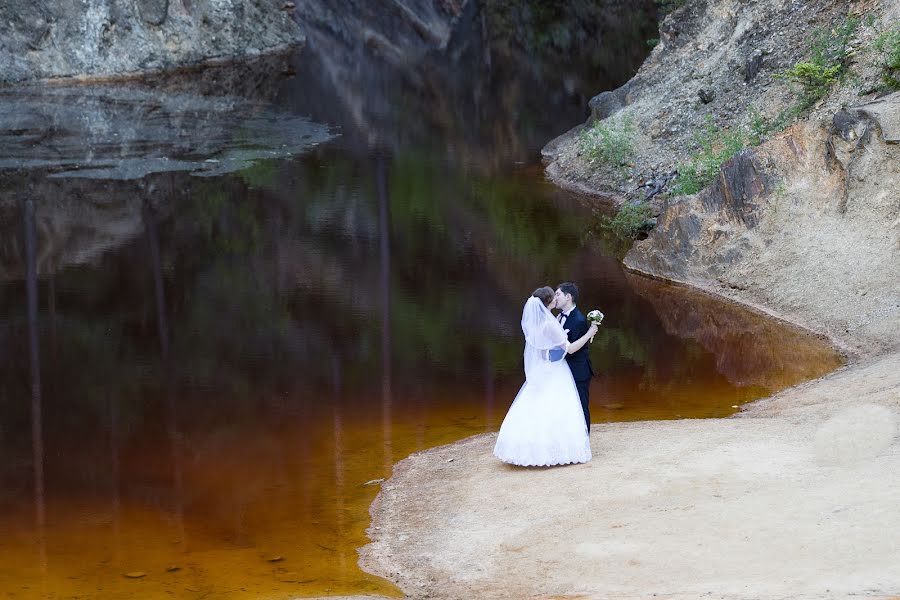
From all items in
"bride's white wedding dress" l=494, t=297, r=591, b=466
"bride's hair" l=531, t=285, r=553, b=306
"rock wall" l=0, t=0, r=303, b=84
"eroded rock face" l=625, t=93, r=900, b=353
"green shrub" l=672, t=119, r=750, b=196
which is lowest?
"bride's white wedding dress" l=494, t=297, r=591, b=466

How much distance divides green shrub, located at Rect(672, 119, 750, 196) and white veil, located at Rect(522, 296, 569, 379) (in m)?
12.0

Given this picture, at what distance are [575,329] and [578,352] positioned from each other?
293mm

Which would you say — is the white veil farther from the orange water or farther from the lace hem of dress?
the orange water

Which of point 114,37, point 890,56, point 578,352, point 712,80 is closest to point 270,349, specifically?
point 578,352

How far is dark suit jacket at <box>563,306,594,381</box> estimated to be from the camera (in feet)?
42.2

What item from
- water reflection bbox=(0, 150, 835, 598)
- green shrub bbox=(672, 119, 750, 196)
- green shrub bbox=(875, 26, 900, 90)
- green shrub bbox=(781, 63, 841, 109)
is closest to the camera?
water reflection bbox=(0, 150, 835, 598)

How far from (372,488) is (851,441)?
5.34m

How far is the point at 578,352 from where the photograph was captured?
42.6 feet

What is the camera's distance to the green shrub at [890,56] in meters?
22.4

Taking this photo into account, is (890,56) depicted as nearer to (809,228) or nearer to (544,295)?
(809,228)

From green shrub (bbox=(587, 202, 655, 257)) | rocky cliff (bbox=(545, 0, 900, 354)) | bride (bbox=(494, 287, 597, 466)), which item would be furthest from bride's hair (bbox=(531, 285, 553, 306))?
green shrub (bbox=(587, 202, 655, 257))

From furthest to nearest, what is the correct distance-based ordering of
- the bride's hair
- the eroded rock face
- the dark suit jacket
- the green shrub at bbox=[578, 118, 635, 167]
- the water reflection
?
the green shrub at bbox=[578, 118, 635, 167], the eroded rock face, the dark suit jacket, the water reflection, the bride's hair

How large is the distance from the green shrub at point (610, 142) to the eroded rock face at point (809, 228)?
7.37 metres

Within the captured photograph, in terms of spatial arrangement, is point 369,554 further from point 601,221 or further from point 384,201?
point 384,201
